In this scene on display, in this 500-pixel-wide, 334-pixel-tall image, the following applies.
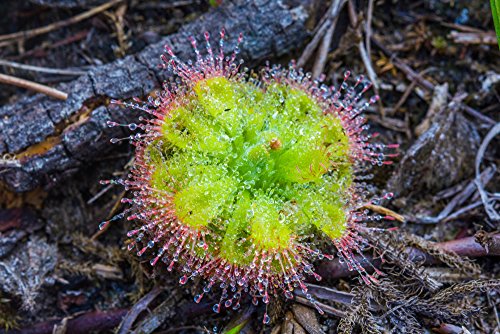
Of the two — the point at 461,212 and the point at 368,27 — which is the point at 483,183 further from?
the point at 368,27

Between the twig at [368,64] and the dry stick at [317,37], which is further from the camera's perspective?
the twig at [368,64]

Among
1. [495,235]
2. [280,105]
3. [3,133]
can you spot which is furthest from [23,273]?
[495,235]

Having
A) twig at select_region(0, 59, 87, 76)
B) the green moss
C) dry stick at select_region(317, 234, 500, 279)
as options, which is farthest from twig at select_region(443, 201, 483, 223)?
twig at select_region(0, 59, 87, 76)

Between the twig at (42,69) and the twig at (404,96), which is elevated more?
the twig at (42,69)

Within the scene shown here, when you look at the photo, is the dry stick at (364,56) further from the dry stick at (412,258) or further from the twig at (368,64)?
the dry stick at (412,258)

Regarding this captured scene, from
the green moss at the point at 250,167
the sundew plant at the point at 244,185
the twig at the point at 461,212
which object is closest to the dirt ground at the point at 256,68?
the twig at the point at 461,212

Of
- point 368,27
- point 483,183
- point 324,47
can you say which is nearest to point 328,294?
point 483,183

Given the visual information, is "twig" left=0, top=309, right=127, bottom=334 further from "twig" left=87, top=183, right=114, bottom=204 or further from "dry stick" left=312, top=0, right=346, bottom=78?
"dry stick" left=312, top=0, right=346, bottom=78
